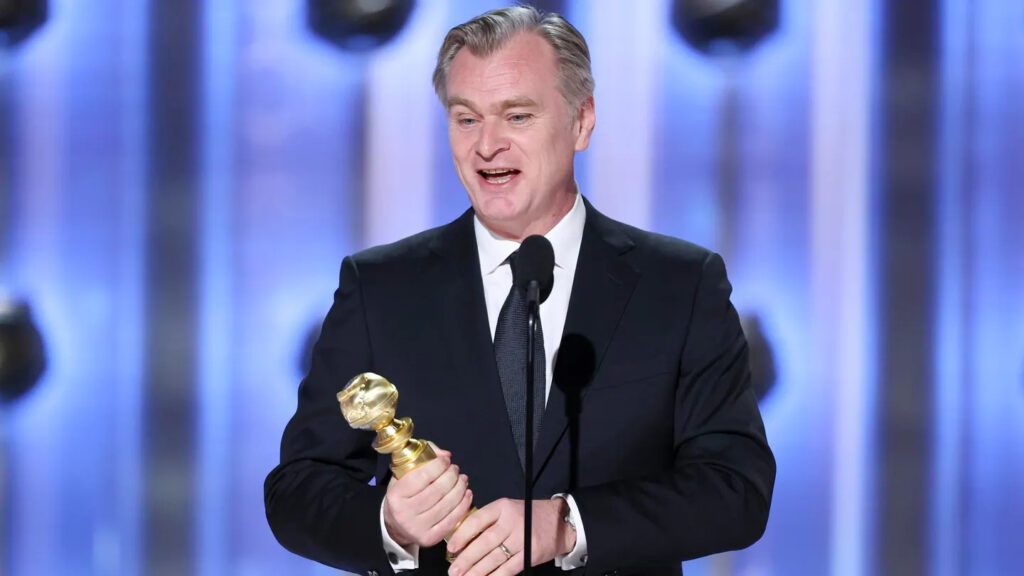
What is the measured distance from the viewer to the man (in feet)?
5.16

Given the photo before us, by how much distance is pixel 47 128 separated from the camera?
8.04ft

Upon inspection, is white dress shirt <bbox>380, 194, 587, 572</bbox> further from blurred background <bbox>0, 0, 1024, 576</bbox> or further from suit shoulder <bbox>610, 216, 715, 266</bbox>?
blurred background <bbox>0, 0, 1024, 576</bbox>

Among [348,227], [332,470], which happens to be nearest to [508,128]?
[332,470]

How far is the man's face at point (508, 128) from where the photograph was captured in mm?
1717

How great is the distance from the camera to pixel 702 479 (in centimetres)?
159

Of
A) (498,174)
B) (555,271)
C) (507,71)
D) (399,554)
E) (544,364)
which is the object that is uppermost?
(507,71)

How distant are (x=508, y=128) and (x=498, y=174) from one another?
63 millimetres

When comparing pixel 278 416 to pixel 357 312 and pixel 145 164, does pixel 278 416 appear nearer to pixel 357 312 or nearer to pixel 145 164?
pixel 145 164

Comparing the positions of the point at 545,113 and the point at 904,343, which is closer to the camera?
the point at 545,113

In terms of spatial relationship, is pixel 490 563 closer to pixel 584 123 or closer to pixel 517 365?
pixel 517 365

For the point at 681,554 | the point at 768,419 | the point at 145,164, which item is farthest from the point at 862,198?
the point at 145,164

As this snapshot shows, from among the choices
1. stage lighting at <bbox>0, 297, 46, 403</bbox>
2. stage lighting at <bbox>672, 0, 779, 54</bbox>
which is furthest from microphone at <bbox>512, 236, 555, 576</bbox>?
stage lighting at <bbox>0, 297, 46, 403</bbox>

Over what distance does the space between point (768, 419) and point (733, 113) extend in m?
0.58

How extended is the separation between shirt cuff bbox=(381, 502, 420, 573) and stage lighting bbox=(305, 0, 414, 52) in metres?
1.17
